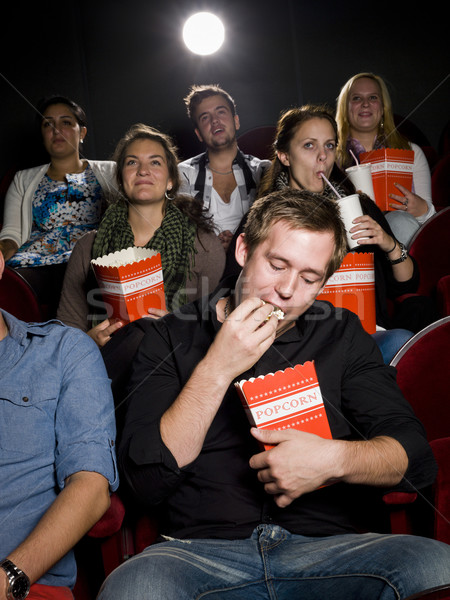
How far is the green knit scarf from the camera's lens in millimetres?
2086

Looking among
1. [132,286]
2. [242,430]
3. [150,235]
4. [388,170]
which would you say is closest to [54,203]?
[150,235]

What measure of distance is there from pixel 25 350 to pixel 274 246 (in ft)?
1.94

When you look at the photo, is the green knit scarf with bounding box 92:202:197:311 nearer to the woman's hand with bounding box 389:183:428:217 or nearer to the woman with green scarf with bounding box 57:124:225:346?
the woman with green scarf with bounding box 57:124:225:346

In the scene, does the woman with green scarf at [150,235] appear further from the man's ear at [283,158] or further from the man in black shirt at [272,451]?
the man in black shirt at [272,451]

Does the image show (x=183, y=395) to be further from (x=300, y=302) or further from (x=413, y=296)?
(x=413, y=296)

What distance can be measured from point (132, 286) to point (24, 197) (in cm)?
159

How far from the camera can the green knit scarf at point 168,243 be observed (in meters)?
2.09

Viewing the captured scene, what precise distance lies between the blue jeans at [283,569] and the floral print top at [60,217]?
1910mm

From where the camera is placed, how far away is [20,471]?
3.57 feet

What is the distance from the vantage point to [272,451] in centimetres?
97

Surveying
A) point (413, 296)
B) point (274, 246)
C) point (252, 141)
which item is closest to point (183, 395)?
point (274, 246)

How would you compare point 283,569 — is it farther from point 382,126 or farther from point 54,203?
point 382,126

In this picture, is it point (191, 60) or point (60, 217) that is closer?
point (60, 217)

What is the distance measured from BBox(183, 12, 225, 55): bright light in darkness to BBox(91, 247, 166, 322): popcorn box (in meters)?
2.97
